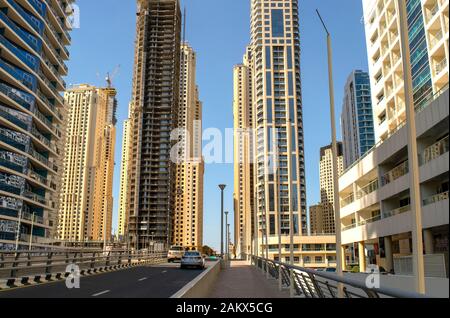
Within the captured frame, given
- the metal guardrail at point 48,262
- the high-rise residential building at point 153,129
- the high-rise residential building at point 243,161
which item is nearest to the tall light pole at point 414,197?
the metal guardrail at point 48,262

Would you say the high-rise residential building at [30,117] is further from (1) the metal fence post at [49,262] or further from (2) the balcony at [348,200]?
(2) the balcony at [348,200]

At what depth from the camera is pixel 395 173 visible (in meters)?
42.6

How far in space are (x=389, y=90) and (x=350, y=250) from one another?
7285 centimetres

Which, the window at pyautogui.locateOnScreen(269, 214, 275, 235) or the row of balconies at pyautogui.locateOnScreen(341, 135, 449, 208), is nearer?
the row of balconies at pyautogui.locateOnScreen(341, 135, 449, 208)

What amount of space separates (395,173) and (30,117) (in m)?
52.2

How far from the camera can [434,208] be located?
3372 cm

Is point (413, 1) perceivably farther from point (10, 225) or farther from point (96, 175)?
point (96, 175)

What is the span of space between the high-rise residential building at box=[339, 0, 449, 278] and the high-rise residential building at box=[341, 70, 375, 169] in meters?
79.9

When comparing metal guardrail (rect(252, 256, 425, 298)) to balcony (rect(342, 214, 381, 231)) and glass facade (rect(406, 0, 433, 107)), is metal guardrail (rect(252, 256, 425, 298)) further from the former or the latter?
glass facade (rect(406, 0, 433, 107))

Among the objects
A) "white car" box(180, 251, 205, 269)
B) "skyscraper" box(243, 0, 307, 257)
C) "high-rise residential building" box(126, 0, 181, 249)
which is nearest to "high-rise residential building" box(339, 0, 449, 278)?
"white car" box(180, 251, 205, 269)

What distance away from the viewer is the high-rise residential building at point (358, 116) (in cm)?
14200

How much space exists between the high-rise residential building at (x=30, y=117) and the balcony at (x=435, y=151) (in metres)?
50.1

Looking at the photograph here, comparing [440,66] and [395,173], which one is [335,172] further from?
[440,66]

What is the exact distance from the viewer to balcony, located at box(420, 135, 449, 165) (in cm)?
3206
